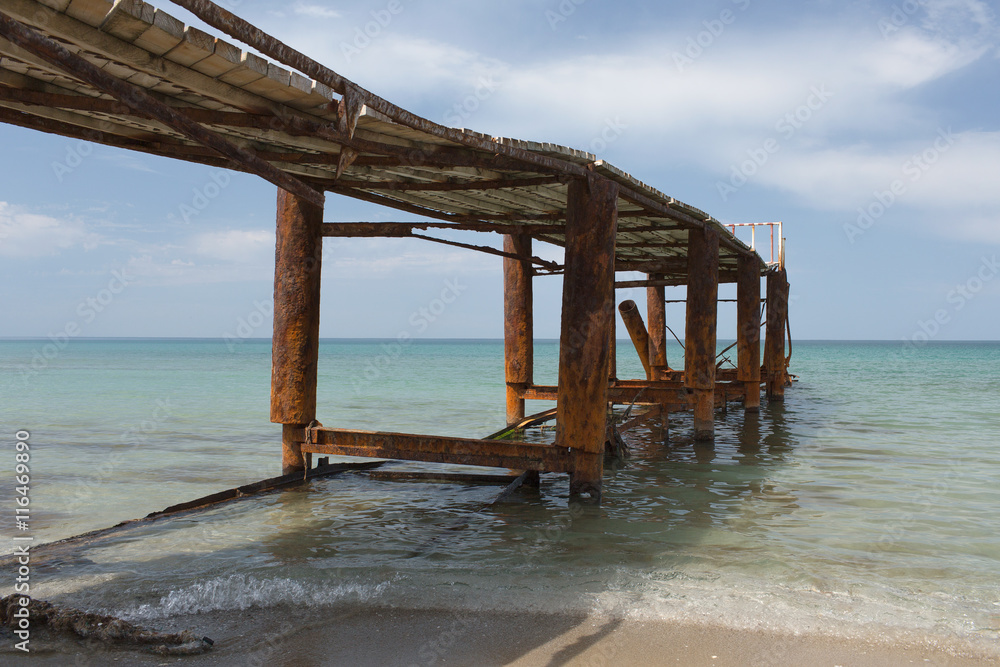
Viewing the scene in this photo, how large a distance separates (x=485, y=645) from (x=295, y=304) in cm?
372

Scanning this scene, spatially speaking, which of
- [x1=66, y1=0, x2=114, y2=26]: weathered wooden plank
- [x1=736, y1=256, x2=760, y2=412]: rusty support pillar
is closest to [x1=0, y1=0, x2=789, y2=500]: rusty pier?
[x1=66, y1=0, x2=114, y2=26]: weathered wooden plank

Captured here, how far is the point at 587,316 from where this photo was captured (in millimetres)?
5992

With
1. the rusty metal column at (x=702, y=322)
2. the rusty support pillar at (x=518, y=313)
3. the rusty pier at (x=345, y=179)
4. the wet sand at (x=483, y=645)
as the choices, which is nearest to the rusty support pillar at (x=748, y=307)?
the rusty pier at (x=345, y=179)

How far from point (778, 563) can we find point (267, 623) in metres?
3.50

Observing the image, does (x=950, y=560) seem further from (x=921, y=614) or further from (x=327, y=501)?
(x=327, y=501)

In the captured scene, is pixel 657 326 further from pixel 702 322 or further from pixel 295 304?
pixel 295 304

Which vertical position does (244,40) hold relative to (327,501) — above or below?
above

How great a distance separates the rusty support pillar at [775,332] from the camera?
17500mm

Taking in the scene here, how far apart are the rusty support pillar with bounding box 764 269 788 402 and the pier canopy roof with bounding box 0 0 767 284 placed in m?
11.7

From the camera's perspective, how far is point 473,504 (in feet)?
22.7

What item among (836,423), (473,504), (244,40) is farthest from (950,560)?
(836,423)

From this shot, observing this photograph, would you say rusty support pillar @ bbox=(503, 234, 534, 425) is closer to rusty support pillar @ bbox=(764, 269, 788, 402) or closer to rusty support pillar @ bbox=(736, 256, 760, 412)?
rusty support pillar @ bbox=(736, 256, 760, 412)

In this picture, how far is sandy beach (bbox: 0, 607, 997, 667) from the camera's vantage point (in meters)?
3.55

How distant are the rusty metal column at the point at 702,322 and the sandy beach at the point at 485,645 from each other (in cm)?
570
